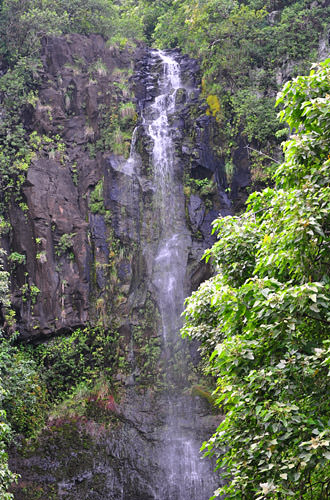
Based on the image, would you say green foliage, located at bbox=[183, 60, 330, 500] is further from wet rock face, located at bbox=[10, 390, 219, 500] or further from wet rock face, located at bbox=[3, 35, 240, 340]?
wet rock face, located at bbox=[3, 35, 240, 340]

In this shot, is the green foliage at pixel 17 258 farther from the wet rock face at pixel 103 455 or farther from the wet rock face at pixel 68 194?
the wet rock face at pixel 103 455

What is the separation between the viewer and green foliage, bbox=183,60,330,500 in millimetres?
3307

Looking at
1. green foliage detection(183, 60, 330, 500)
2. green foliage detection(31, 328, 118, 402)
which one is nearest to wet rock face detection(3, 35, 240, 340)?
green foliage detection(31, 328, 118, 402)

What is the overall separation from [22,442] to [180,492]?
390cm

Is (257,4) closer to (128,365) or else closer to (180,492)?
(128,365)

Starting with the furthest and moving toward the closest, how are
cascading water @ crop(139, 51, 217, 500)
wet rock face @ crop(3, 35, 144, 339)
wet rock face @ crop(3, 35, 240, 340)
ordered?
wet rock face @ crop(3, 35, 240, 340)
wet rock face @ crop(3, 35, 144, 339)
cascading water @ crop(139, 51, 217, 500)

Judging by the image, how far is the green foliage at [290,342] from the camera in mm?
3307

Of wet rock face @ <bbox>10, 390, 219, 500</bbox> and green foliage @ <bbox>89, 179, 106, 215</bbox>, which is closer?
wet rock face @ <bbox>10, 390, 219, 500</bbox>

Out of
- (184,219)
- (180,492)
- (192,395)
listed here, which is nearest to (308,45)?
(184,219)

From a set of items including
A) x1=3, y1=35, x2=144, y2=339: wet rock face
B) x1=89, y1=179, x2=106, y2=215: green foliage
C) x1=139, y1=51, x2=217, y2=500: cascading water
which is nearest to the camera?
x1=139, y1=51, x2=217, y2=500: cascading water

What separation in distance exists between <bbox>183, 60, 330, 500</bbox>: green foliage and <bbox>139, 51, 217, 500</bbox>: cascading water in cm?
711

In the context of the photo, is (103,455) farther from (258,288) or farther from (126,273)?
(258,288)

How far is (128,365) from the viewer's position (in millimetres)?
12406

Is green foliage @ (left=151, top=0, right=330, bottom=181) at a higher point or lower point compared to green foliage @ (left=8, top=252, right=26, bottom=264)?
higher
